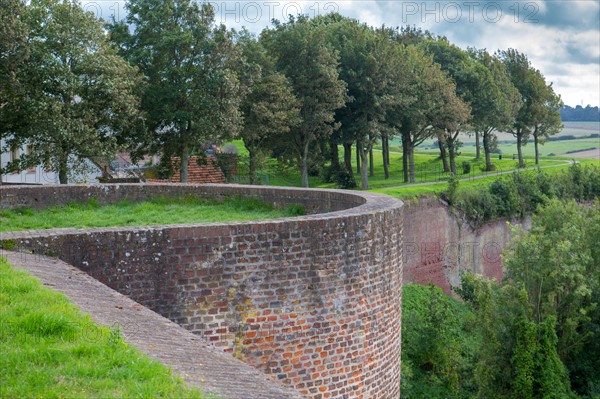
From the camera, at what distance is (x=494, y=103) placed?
49281 mm

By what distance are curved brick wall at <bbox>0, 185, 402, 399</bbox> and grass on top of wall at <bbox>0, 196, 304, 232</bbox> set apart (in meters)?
4.09

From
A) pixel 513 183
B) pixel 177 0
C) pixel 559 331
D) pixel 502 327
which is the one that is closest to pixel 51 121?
pixel 177 0

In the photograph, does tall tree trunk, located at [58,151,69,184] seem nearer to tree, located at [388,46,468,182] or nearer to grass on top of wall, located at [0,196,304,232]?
grass on top of wall, located at [0,196,304,232]

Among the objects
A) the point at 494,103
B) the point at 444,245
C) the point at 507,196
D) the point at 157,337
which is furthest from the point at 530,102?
the point at 157,337

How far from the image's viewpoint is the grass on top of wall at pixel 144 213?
13492 millimetres

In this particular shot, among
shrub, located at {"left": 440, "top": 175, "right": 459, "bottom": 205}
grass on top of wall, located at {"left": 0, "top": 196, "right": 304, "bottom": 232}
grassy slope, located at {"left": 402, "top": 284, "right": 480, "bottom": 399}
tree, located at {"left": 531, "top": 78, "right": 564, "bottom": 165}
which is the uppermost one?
tree, located at {"left": 531, "top": 78, "right": 564, "bottom": 165}

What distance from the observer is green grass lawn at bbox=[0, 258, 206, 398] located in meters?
5.11

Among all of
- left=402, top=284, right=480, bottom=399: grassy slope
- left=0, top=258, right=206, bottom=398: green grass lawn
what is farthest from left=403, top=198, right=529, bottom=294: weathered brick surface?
left=0, top=258, right=206, bottom=398: green grass lawn

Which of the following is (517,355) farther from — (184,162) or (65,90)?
(184,162)

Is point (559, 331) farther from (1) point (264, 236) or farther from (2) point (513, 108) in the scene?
(2) point (513, 108)

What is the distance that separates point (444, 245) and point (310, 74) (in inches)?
438

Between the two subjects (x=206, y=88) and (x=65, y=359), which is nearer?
(x=65, y=359)

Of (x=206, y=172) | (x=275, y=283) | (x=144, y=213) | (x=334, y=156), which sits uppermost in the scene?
(x=334, y=156)

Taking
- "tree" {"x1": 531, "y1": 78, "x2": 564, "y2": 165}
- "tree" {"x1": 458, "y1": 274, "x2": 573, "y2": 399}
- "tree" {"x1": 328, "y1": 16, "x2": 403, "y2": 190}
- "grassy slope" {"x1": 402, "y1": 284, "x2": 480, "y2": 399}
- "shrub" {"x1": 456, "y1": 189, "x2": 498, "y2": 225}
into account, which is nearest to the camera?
"tree" {"x1": 458, "y1": 274, "x2": 573, "y2": 399}
